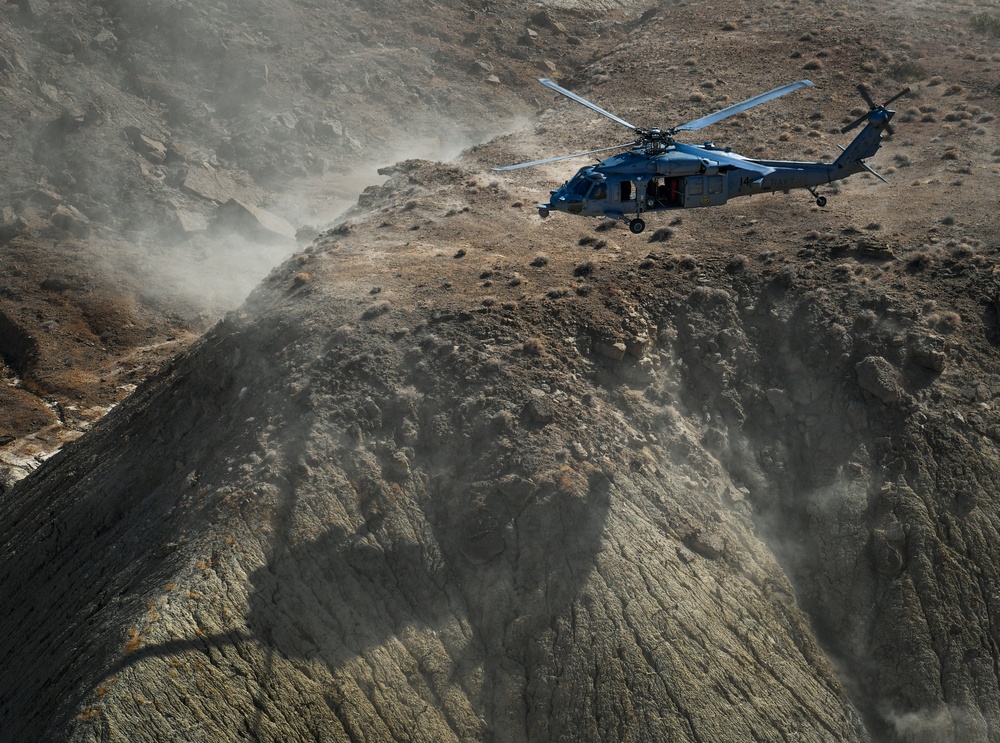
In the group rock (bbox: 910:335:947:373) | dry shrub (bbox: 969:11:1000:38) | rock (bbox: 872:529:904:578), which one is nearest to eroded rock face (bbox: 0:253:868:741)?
rock (bbox: 872:529:904:578)

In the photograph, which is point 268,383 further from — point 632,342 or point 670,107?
point 670,107

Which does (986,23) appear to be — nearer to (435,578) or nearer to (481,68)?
(481,68)

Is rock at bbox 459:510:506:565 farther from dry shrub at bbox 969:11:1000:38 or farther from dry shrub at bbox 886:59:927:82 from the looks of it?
dry shrub at bbox 969:11:1000:38

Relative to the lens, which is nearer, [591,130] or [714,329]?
[714,329]

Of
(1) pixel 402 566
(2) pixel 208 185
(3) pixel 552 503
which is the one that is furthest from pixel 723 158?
(2) pixel 208 185

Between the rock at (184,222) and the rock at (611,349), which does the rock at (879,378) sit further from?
the rock at (184,222)

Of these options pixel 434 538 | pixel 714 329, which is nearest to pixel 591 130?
pixel 714 329
